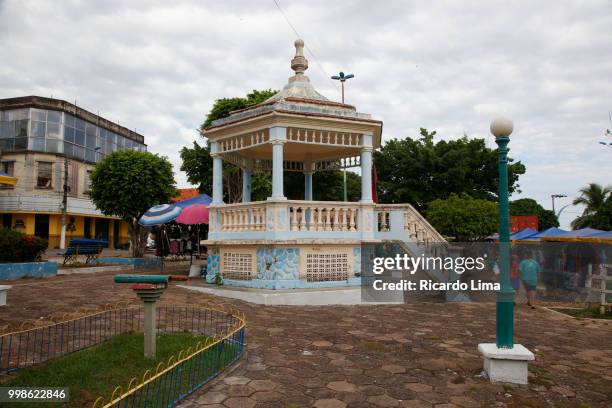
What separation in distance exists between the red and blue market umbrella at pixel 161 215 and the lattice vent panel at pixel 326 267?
5.65 metres

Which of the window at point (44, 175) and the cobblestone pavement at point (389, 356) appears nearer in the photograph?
the cobblestone pavement at point (389, 356)

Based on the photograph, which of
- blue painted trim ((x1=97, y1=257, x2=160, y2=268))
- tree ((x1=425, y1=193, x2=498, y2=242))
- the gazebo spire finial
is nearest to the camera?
the gazebo spire finial

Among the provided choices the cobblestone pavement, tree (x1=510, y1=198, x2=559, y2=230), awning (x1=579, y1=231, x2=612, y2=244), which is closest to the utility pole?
the cobblestone pavement

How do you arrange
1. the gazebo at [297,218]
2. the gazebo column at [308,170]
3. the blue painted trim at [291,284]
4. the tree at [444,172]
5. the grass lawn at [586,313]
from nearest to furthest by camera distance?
the grass lawn at [586,313] → the blue painted trim at [291,284] → the gazebo at [297,218] → the gazebo column at [308,170] → the tree at [444,172]

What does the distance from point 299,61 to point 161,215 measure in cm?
677

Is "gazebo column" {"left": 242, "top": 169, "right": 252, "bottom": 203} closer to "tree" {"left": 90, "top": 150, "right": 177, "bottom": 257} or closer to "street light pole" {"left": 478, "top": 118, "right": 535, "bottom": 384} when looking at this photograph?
"street light pole" {"left": 478, "top": 118, "right": 535, "bottom": 384}

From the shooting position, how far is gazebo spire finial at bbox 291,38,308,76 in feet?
43.2

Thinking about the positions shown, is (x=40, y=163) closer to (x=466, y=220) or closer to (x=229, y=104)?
(x=229, y=104)

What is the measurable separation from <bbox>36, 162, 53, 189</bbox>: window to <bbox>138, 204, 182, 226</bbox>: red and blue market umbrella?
24784mm

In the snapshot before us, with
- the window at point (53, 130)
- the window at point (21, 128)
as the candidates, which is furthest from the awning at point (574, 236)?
the window at point (21, 128)

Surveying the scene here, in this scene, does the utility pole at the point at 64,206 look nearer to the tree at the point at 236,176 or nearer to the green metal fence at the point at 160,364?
the tree at the point at 236,176

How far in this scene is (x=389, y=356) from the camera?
6.05m

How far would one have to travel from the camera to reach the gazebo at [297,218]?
422 inches

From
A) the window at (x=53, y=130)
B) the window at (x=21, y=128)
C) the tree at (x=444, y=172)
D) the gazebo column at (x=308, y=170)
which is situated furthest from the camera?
the window at (x=53, y=130)
